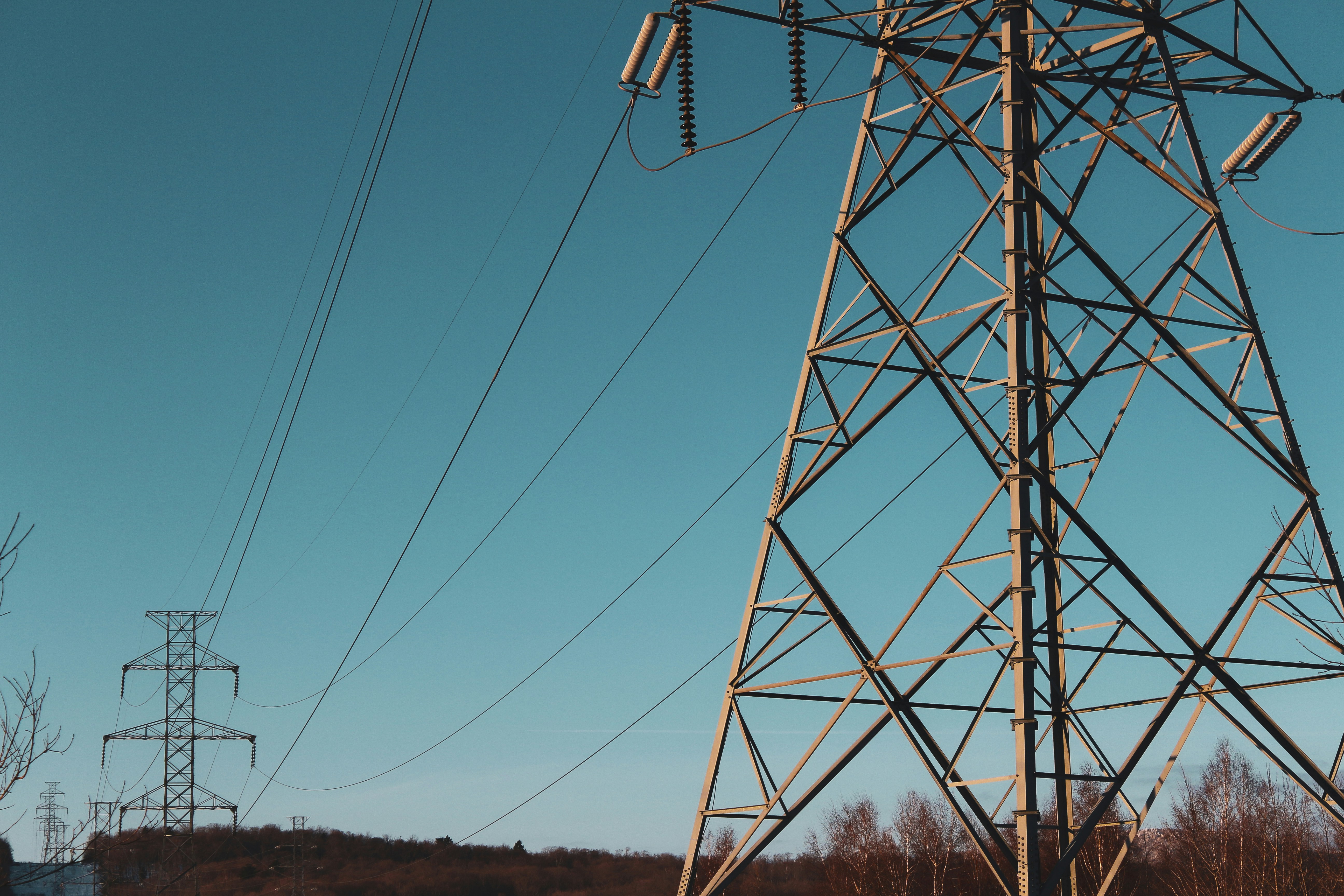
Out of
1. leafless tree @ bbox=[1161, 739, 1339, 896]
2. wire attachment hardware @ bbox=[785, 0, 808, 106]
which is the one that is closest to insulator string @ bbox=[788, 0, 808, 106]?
wire attachment hardware @ bbox=[785, 0, 808, 106]

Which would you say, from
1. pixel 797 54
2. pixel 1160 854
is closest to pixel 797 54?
pixel 797 54

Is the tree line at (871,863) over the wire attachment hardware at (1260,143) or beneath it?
beneath

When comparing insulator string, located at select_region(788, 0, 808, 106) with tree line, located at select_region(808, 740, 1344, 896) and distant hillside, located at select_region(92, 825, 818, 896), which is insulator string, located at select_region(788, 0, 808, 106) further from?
distant hillside, located at select_region(92, 825, 818, 896)

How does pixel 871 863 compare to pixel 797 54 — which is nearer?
pixel 797 54

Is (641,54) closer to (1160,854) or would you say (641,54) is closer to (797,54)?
(797,54)

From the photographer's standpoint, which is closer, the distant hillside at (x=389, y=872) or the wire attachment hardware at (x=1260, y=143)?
the wire attachment hardware at (x=1260, y=143)

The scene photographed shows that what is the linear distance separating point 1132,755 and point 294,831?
69183mm

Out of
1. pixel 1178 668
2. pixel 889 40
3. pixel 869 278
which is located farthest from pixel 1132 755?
pixel 889 40

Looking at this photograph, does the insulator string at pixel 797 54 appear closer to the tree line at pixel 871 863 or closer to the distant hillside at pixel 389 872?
the tree line at pixel 871 863

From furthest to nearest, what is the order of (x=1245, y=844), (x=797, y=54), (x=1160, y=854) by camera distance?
1. (x=1160, y=854)
2. (x=1245, y=844)
3. (x=797, y=54)

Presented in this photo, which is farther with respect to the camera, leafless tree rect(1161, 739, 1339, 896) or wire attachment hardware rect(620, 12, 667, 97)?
leafless tree rect(1161, 739, 1339, 896)

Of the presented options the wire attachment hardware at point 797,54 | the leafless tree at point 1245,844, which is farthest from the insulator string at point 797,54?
the leafless tree at point 1245,844

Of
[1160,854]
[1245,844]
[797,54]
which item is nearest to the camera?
[797,54]

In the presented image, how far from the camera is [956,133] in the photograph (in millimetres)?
15219
